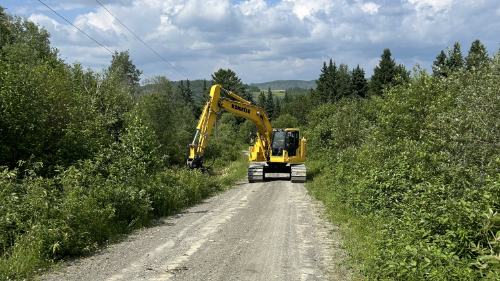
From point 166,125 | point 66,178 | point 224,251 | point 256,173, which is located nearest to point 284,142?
point 256,173

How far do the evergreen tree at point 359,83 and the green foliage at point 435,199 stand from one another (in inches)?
1765

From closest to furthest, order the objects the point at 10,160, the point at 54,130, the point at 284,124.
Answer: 1. the point at 10,160
2. the point at 54,130
3. the point at 284,124

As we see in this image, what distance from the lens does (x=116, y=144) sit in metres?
12.9

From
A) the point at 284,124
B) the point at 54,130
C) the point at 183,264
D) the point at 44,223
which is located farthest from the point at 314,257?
the point at 284,124

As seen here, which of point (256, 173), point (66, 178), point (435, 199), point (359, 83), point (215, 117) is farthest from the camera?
point (359, 83)

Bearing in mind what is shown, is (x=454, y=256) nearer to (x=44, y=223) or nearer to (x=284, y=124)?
(x=44, y=223)

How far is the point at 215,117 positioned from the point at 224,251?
1104 centimetres

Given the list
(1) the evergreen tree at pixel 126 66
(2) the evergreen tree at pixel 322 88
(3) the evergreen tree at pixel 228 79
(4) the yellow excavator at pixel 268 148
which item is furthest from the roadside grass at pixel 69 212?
(3) the evergreen tree at pixel 228 79

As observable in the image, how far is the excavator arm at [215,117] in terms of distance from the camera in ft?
55.1

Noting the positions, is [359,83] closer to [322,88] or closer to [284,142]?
[322,88]

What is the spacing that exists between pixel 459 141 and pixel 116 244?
319 inches

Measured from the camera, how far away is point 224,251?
778 centimetres

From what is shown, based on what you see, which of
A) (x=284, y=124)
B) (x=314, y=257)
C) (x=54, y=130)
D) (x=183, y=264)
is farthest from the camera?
(x=284, y=124)

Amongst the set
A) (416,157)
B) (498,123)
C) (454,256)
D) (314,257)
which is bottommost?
(314,257)
